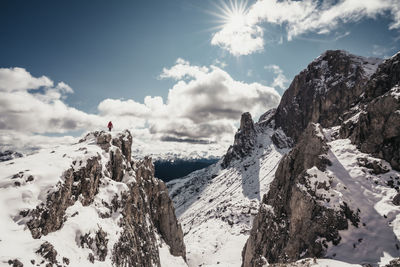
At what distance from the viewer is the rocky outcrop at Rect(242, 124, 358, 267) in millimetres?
25562

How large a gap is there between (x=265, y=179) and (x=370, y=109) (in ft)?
523

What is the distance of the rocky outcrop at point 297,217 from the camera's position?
25562 mm

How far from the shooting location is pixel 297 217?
94.8ft

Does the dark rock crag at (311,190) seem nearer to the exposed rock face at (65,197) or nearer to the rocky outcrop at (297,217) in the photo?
the rocky outcrop at (297,217)

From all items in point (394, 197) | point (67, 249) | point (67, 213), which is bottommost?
point (394, 197)

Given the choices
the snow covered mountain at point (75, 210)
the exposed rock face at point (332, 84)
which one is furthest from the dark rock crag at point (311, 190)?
the exposed rock face at point (332, 84)

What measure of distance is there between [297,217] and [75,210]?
114 feet

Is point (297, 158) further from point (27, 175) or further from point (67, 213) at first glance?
point (27, 175)

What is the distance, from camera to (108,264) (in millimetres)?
32750

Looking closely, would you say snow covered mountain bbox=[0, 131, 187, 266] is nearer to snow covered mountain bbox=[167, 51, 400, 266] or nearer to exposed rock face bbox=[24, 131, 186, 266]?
exposed rock face bbox=[24, 131, 186, 266]

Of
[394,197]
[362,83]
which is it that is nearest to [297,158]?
[394,197]

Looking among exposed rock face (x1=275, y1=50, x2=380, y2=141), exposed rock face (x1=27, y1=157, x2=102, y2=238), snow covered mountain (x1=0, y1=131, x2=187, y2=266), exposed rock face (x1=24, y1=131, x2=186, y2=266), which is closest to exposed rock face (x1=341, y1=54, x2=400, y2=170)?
exposed rock face (x1=24, y1=131, x2=186, y2=266)

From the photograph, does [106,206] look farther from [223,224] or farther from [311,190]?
[223,224]

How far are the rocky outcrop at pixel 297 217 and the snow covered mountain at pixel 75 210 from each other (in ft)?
80.0
